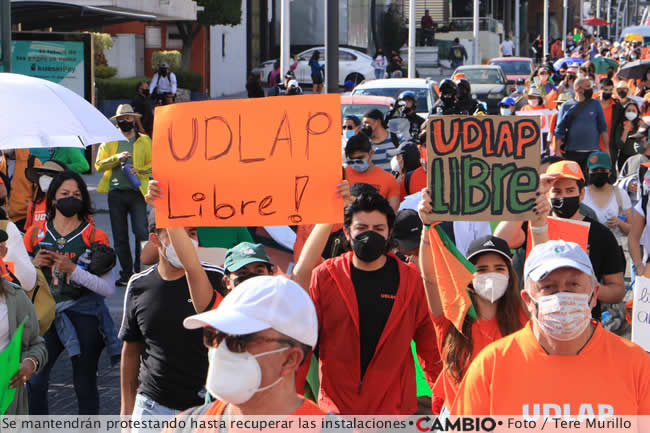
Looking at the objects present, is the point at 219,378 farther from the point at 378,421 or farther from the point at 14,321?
the point at 14,321

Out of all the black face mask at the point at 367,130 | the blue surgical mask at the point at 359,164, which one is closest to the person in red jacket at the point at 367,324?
the blue surgical mask at the point at 359,164

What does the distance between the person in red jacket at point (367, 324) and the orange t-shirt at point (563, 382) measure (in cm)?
118

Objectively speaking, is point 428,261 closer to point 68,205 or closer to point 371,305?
point 371,305

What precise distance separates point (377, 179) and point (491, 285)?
3.03m

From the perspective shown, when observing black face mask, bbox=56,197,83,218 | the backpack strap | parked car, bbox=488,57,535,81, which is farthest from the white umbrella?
parked car, bbox=488,57,535,81

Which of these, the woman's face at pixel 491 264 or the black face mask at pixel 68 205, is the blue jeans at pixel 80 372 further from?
the woman's face at pixel 491 264

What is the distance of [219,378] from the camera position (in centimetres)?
294

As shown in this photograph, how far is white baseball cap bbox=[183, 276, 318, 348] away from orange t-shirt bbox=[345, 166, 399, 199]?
4.37 m

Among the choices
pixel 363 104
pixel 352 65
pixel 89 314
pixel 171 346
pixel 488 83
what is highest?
pixel 352 65

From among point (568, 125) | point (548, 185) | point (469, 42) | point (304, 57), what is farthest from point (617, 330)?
point (469, 42)

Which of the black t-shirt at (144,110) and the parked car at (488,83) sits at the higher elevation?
the parked car at (488,83)

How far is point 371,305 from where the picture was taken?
15.1 ft

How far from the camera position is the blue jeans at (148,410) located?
4.84 metres

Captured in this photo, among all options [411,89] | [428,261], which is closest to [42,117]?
[428,261]
